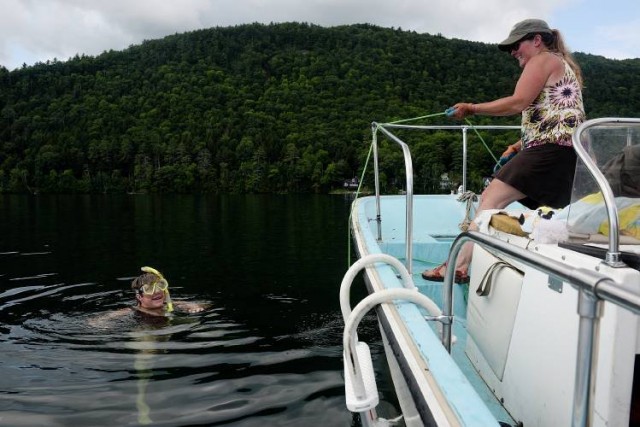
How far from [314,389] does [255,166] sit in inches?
3294

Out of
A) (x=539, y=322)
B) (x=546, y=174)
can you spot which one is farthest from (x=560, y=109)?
(x=539, y=322)

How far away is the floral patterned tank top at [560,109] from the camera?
3691 millimetres

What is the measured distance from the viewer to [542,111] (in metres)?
3.79

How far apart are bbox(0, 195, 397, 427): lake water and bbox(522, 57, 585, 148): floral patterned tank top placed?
2.48 m

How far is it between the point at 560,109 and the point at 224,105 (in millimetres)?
104635

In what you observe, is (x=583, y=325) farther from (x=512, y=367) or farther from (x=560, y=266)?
(x=512, y=367)

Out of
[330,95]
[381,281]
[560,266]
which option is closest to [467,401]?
[560,266]

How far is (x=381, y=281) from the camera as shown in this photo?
3.44m

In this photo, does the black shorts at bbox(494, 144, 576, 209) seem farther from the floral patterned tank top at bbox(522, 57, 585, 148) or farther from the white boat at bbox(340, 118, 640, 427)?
the white boat at bbox(340, 118, 640, 427)

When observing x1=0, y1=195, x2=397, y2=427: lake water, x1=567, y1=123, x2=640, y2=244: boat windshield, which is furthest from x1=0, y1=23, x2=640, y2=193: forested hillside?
x1=567, y1=123, x2=640, y2=244: boat windshield

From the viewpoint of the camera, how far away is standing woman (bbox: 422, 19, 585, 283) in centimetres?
366

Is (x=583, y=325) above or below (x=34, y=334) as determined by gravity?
above

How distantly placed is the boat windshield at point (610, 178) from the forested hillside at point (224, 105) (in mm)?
59642

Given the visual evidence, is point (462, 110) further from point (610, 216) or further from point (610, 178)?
point (610, 216)
